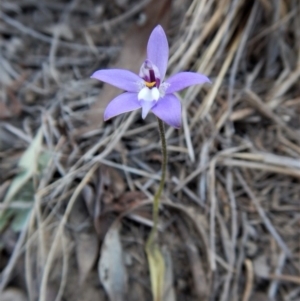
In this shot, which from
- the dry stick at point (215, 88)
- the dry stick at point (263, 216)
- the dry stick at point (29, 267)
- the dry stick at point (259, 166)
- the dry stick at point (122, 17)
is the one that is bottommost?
the dry stick at point (29, 267)

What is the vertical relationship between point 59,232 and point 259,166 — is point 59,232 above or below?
A: below

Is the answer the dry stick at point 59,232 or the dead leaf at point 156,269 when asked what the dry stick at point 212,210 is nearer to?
the dead leaf at point 156,269

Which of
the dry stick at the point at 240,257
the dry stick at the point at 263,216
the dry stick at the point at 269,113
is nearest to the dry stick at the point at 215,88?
the dry stick at the point at 269,113

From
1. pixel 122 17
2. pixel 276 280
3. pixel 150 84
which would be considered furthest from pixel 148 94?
pixel 122 17

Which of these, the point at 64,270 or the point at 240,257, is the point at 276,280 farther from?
the point at 64,270

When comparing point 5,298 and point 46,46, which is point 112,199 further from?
point 46,46

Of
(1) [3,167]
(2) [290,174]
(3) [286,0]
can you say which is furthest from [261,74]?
(1) [3,167]
